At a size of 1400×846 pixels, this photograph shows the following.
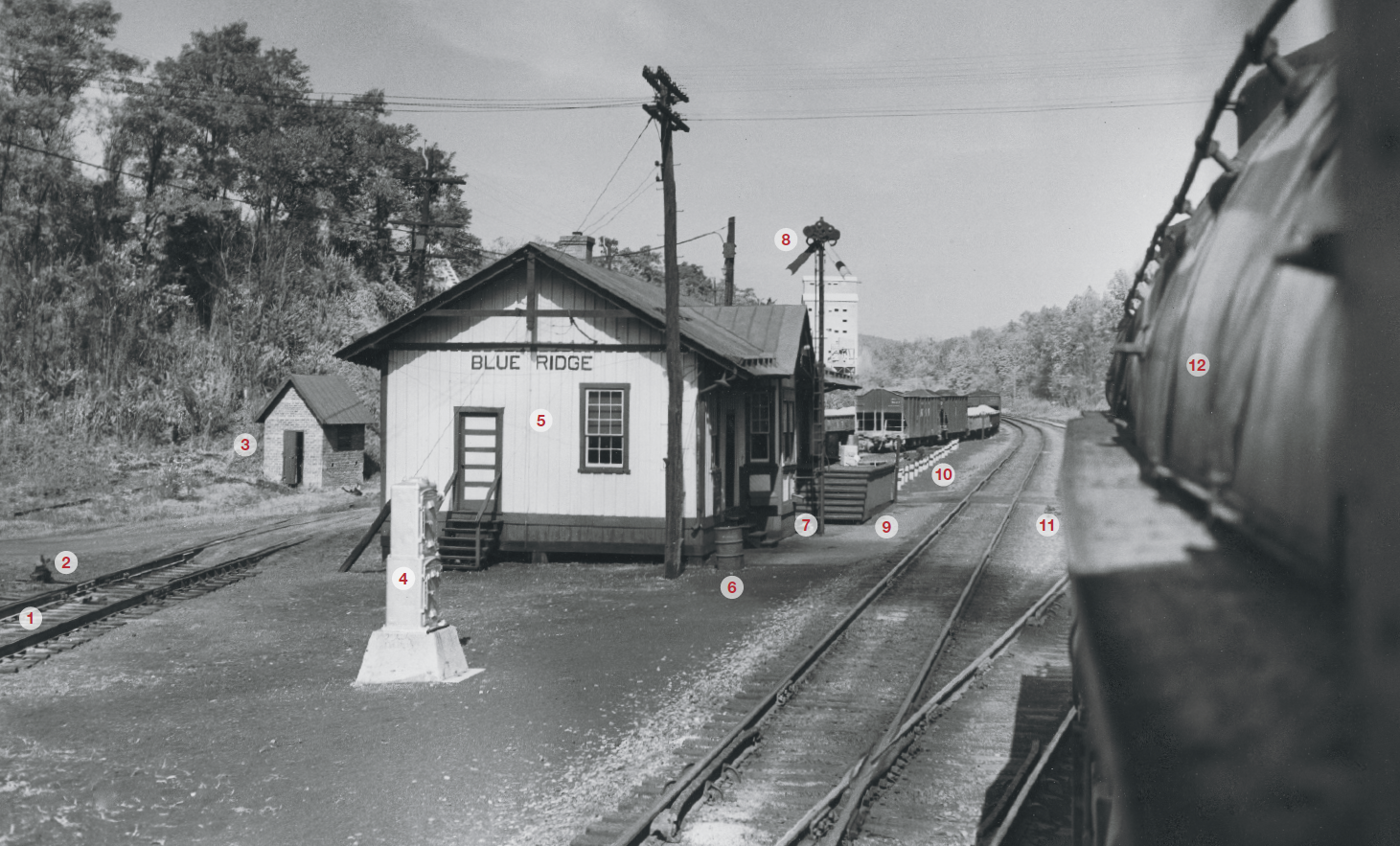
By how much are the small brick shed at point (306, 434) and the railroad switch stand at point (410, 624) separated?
23451 millimetres

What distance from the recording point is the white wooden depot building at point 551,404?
18.9 meters

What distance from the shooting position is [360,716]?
973cm

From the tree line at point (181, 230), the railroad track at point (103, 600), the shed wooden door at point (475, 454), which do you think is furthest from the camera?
the tree line at point (181, 230)

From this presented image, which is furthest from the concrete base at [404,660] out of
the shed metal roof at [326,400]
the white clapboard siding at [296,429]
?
the white clapboard siding at [296,429]

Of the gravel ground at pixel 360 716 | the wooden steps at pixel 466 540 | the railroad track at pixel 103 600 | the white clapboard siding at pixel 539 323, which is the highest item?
the white clapboard siding at pixel 539 323

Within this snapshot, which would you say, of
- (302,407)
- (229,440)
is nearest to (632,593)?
(302,407)

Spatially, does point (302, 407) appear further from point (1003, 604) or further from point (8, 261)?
point (1003, 604)

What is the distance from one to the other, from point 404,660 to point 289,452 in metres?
25.0

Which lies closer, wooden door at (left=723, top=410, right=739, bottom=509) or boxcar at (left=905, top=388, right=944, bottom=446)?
wooden door at (left=723, top=410, right=739, bottom=509)

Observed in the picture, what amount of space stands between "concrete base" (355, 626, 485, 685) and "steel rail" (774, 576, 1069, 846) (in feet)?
16.1

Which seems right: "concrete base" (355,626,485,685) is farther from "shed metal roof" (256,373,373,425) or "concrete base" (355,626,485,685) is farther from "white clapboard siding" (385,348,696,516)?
"shed metal roof" (256,373,373,425)

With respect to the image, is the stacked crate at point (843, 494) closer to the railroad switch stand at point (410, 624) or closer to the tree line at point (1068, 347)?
the railroad switch stand at point (410, 624)

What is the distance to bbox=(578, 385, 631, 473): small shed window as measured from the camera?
19.1 m

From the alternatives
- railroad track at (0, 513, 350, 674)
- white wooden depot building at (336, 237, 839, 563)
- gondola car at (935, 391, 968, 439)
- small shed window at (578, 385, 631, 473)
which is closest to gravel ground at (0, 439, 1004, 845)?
railroad track at (0, 513, 350, 674)
